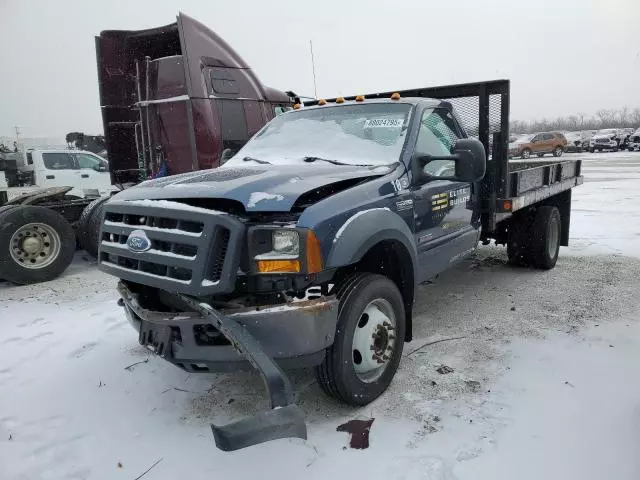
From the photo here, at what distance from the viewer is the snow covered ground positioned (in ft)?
8.64

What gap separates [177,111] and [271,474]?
20.7 feet

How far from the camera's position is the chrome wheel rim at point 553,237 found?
631 cm

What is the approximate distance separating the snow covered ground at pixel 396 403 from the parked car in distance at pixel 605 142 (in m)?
37.5

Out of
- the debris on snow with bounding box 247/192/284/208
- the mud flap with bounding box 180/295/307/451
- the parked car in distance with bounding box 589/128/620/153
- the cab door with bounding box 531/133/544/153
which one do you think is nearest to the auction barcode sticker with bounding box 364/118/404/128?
the debris on snow with bounding box 247/192/284/208

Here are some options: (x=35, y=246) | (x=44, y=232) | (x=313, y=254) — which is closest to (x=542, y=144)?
(x=44, y=232)

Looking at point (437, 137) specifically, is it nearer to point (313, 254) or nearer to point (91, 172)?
point (313, 254)

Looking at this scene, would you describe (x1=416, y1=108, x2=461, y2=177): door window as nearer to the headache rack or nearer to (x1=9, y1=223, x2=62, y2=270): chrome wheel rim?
the headache rack

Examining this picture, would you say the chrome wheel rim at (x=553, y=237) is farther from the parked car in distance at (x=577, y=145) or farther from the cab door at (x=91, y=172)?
the parked car in distance at (x=577, y=145)

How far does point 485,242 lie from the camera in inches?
248

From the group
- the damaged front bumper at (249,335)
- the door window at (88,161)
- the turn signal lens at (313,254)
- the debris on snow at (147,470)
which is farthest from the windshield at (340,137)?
A: the door window at (88,161)

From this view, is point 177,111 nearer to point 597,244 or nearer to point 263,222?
point 263,222

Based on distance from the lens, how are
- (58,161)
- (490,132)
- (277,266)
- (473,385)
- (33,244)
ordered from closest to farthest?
(277,266)
(473,385)
(490,132)
(33,244)
(58,161)

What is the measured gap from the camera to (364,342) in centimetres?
314

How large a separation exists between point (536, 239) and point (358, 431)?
4.17 meters
